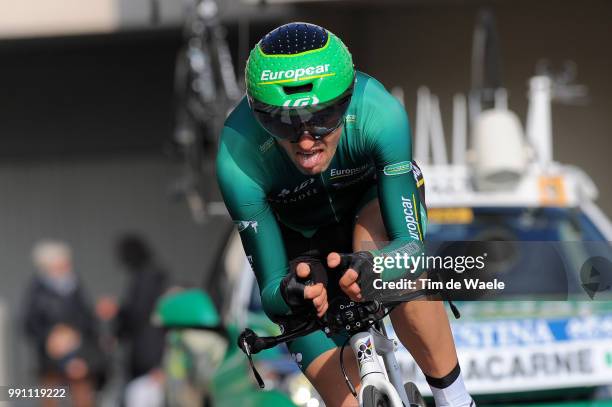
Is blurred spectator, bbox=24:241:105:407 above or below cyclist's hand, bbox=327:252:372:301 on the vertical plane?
below

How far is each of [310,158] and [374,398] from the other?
75 cm

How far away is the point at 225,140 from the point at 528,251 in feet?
3.45

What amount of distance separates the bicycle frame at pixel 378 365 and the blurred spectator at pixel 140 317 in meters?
5.83

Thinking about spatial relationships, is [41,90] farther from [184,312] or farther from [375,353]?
[375,353]

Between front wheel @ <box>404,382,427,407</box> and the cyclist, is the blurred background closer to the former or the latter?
the cyclist

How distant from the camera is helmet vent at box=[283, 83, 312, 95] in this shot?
435 centimetres

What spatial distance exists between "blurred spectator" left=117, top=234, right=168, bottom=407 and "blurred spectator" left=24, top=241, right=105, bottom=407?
0.34m

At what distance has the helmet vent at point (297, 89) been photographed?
14.3ft

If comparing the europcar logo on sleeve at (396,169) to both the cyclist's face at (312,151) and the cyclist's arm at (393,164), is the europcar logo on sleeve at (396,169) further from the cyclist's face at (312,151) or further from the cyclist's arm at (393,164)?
the cyclist's face at (312,151)

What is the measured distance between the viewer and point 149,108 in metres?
16.7

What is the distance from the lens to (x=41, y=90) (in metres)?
16.7

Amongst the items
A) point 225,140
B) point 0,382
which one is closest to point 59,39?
point 0,382

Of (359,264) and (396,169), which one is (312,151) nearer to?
(396,169)

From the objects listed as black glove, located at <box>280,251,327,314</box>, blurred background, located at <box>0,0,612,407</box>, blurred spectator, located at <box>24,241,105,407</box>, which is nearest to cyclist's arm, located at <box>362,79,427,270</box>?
black glove, located at <box>280,251,327,314</box>
